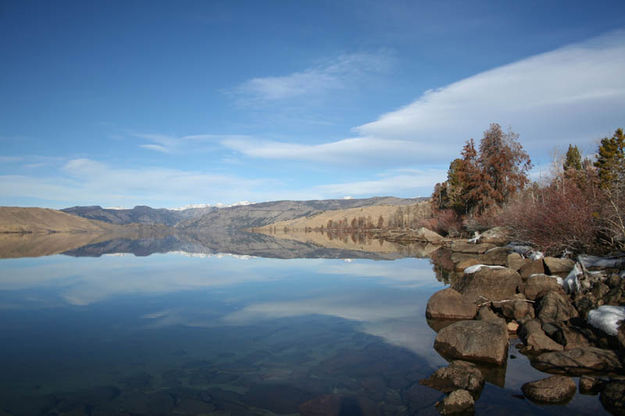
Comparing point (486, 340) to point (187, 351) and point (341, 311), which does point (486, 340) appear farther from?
point (187, 351)

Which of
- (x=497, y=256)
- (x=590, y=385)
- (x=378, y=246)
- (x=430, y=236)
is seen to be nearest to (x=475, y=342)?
(x=590, y=385)

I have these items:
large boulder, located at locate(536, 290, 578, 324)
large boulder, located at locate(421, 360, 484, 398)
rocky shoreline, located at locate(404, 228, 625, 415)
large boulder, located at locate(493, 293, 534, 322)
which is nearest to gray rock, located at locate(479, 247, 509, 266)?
rocky shoreline, located at locate(404, 228, 625, 415)

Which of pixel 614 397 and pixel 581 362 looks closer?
pixel 614 397

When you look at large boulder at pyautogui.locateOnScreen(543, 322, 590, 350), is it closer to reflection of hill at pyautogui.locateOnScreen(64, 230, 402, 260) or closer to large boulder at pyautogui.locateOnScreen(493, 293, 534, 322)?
large boulder at pyautogui.locateOnScreen(493, 293, 534, 322)

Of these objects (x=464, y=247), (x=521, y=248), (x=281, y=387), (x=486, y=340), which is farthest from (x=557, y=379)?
(x=464, y=247)

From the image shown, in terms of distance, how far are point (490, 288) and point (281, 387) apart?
10.2 meters

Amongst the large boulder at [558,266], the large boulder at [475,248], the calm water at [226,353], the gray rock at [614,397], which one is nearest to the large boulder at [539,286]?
the large boulder at [558,266]

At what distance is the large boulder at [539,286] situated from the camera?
560 inches

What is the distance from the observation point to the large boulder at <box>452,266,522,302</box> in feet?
48.5

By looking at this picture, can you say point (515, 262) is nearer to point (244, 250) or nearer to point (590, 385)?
point (590, 385)

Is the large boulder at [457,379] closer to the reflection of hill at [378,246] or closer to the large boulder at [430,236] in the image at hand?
the reflection of hill at [378,246]

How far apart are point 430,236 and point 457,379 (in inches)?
2152

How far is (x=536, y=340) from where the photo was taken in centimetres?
1031

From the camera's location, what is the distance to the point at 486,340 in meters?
9.51
